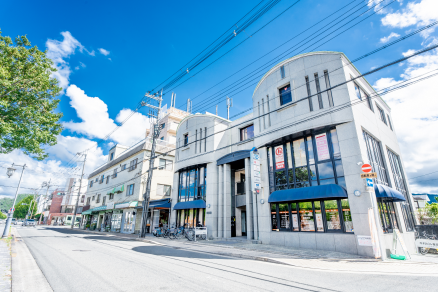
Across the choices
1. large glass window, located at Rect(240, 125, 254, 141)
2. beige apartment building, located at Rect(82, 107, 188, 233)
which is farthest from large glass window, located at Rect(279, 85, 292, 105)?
beige apartment building, located at Rect(82, 107, 188, 233)

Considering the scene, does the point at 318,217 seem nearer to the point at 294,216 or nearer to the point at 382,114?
the point at 294,216

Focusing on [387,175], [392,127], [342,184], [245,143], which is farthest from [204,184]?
[392,127]

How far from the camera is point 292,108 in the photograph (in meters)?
15.7

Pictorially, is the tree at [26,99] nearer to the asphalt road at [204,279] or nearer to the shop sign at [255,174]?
the asphalt road at [204,279]

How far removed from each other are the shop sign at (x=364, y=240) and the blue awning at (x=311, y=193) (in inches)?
84.8

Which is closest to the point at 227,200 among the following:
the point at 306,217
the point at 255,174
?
the point at 255,174

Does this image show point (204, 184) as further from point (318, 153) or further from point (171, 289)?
point (171, 289)

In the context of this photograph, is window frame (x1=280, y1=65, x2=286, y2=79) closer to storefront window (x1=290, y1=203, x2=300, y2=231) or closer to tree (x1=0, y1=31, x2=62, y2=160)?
storefront window (x1=290, y1=203, x2=300, y2=231)

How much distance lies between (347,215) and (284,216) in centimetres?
388

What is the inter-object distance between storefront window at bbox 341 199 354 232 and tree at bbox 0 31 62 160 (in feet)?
60.8

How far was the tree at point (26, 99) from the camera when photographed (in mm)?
12672

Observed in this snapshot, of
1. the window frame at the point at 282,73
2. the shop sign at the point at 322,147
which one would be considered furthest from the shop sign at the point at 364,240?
the window frame at the point at 282,73

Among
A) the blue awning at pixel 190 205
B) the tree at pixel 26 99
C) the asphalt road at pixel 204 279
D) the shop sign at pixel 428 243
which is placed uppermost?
the tree at pixel 26 99

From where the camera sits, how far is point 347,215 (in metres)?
12.4
